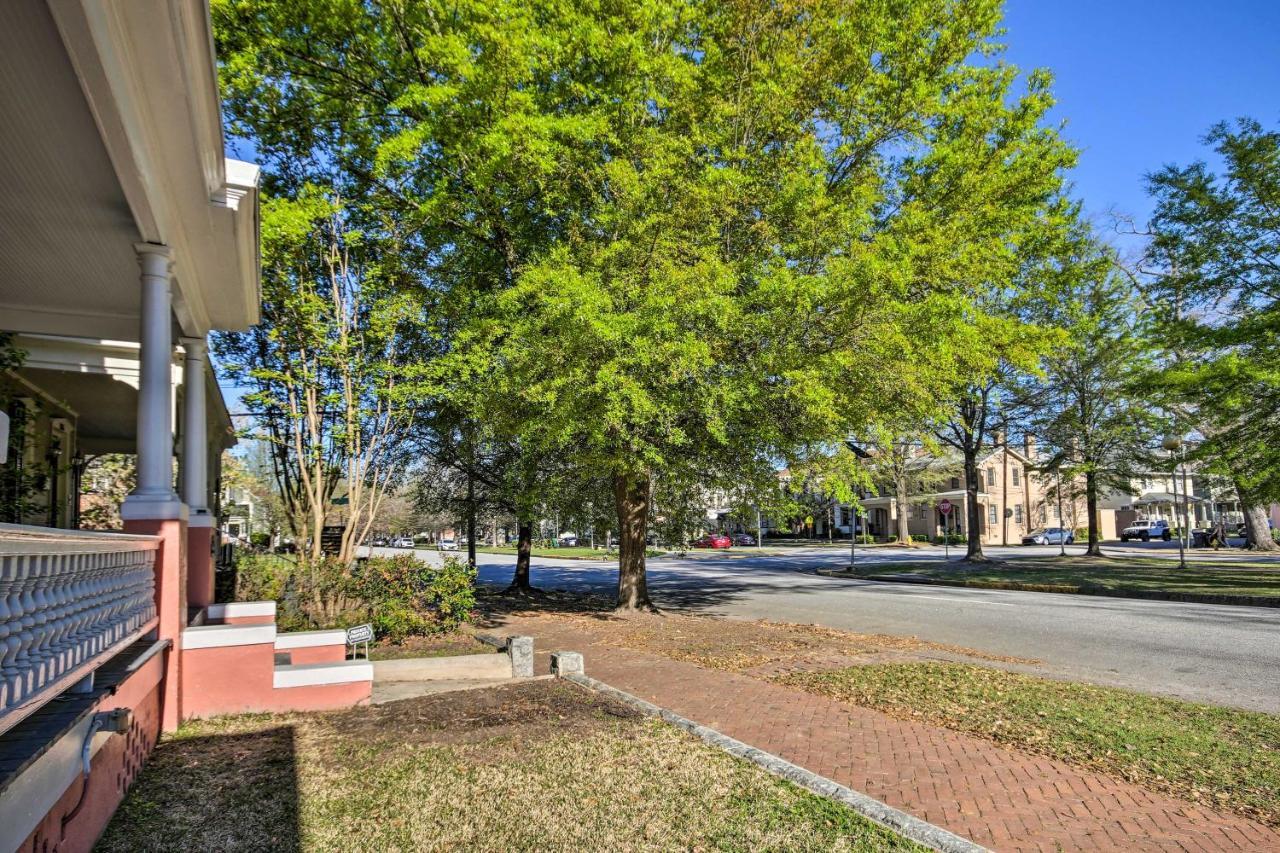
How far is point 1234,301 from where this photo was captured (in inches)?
733

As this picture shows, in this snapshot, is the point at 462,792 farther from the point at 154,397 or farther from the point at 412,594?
the point at 412,594

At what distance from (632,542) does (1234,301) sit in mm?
15828

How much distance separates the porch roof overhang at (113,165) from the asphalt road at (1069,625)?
10.2m

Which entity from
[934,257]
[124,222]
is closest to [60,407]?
[124,222]

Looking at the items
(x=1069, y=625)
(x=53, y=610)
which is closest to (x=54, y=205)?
(x=53, y=610)

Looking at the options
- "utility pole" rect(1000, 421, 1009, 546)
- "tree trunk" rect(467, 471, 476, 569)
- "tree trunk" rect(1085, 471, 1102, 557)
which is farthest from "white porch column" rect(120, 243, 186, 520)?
"utility pole" rect(1000, 421, 1009, 546)

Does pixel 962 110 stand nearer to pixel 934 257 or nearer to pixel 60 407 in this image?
pixel 934 257

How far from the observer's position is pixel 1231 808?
16.1 feet

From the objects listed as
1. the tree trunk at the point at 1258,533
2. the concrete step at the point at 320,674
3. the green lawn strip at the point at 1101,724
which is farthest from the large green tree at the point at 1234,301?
the tree trunk at the point at 1258,533

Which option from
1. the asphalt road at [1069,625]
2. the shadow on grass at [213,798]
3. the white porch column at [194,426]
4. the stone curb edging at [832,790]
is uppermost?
the white porch column at [194,426]

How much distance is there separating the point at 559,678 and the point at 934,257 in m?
8.15

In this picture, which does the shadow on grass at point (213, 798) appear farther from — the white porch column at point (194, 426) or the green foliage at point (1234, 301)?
the green foliage at point (1234, 301)

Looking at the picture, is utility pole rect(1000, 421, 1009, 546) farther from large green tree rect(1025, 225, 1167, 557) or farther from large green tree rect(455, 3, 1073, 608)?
large green tree rect(455, 3, 1073, 608)

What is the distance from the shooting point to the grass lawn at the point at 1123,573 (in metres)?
19.7
